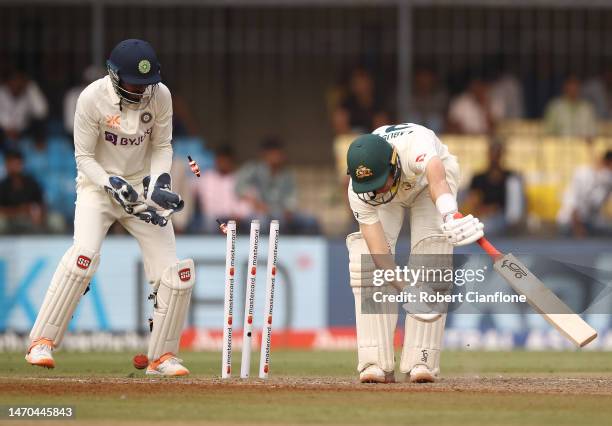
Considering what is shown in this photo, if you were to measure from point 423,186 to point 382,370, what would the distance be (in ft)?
4.14

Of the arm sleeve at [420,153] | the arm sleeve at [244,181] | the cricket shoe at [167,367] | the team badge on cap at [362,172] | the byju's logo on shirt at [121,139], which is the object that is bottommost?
the cricket shoe at [167,367]

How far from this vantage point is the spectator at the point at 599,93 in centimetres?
1895

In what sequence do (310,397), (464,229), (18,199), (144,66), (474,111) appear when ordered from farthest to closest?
(474,111), (18,199), (144,66), (464,229), (310,397)

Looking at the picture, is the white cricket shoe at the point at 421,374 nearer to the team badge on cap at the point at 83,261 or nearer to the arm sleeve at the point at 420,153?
the arm sleeve at the point at 420,153

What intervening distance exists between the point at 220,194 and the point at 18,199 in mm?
2416

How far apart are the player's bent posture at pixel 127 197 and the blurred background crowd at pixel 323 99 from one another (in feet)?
21.9

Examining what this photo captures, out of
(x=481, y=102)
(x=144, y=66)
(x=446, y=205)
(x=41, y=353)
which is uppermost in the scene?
(x=481, y=102)

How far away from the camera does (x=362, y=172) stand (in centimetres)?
887

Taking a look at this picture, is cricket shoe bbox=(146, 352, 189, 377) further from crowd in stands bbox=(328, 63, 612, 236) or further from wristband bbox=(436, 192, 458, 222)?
crowd in stands bbox=(328, 63, 612, 236)

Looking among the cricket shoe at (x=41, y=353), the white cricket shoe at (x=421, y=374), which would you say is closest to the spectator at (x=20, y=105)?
the cricket shoe at (x=41, y=353)

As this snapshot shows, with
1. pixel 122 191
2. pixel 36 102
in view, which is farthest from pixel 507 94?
pixel 122 191

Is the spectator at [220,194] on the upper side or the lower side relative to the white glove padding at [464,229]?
upper

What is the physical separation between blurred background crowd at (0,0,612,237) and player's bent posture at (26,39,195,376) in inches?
263

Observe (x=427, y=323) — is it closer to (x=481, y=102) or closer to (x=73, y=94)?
(x=73, y=94)
